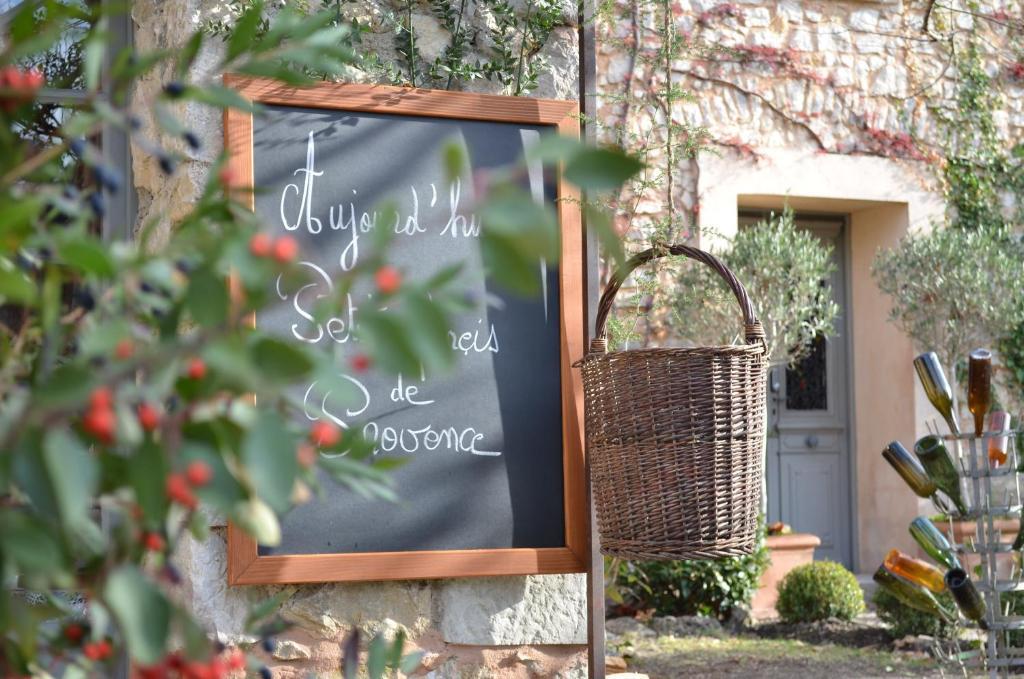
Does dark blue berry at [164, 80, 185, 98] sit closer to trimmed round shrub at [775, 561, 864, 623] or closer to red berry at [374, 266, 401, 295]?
red berry at [374, 266, 401, 295]

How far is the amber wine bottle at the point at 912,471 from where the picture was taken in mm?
2617

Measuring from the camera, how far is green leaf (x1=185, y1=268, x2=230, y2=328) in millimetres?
520

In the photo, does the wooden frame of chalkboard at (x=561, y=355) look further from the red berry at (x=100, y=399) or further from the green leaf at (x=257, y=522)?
the red berry at (x=100, y=399)

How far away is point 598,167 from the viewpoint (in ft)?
1.65

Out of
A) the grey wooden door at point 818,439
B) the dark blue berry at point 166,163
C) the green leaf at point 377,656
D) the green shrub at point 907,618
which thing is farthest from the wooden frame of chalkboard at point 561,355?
the grey wooden door at point 818,439

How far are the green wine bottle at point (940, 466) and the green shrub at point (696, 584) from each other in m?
2.60

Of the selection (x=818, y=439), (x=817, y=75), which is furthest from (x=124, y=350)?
(x=818, y=439)

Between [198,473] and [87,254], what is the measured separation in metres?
0.12

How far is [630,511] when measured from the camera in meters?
2.22

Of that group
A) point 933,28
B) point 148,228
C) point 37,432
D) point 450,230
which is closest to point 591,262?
point 450,230

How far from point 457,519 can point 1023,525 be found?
50.6 inches

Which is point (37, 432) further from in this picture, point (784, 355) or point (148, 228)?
point (784, 355)

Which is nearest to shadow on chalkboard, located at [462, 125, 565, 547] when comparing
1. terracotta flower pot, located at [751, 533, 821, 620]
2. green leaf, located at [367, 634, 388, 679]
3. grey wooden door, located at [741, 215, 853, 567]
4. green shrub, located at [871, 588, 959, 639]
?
green leaf, located at [367, 634, 388, 679]

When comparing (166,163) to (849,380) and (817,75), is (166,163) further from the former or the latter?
(849,380)
